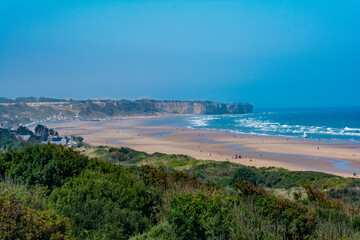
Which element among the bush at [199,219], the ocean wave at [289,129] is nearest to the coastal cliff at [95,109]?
the ocean wave at [289,129]

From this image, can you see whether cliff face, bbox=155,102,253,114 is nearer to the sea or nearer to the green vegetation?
the sea

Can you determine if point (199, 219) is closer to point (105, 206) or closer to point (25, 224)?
point (105, 206)

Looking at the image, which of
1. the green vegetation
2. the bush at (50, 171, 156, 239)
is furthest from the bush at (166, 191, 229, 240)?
the bush at (50, 171, 156, 239)

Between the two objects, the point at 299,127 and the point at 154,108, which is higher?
the point at 154,108

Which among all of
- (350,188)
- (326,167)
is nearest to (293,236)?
(350,188)

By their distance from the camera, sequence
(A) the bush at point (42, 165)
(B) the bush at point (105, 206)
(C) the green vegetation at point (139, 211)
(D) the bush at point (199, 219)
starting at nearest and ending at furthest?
(C) the green vegetation at point (139, 211), (D) the bush at point (199, 219), (B) the bush at point (105, 206), (A) the bush at point (42, 165)

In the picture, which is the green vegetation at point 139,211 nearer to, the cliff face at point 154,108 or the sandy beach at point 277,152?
the sandy beach at point 277,152

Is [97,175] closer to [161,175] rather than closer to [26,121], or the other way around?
[161,175]

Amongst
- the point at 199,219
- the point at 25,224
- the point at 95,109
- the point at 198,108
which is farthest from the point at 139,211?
the point at 198,108
